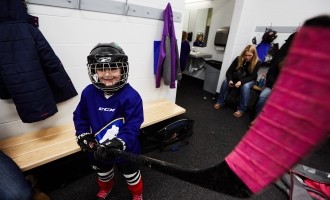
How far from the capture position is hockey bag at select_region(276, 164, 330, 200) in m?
1.35

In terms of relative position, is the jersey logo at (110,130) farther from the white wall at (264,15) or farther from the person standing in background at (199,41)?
the person standing in background at (199,41)

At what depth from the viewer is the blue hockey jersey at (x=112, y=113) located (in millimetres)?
994

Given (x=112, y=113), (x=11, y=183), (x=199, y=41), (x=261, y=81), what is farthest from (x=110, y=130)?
(x=199, y=41)

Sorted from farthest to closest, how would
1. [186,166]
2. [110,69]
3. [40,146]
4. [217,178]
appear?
1. [186,166]
2. [40,146]
3. [110,69]
4. [217,178]

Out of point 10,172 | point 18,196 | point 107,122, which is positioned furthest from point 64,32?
point 18,196

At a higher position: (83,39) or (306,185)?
(83,39)

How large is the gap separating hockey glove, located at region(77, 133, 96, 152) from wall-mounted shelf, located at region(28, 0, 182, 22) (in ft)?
3.34

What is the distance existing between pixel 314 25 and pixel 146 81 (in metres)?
1.93

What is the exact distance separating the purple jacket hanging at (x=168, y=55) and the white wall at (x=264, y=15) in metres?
1.51

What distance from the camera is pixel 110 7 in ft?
5.02

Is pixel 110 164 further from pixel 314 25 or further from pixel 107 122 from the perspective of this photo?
pixel 314 25

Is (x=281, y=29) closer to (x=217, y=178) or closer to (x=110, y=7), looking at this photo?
(x=110, y=7)

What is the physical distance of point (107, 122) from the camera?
1.03 meters

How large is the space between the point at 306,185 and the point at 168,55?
5.82ft
